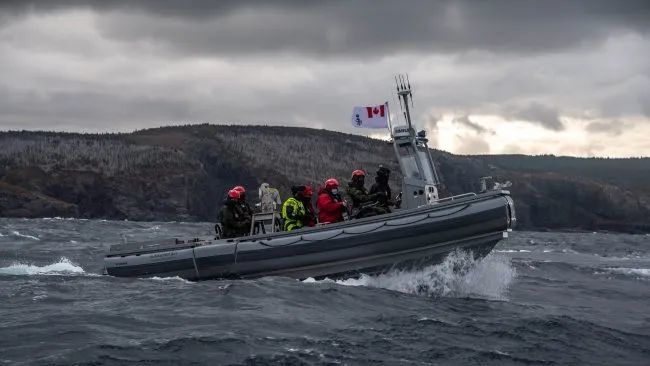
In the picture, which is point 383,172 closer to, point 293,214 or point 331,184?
point 331,184

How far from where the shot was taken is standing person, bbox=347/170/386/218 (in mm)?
17469

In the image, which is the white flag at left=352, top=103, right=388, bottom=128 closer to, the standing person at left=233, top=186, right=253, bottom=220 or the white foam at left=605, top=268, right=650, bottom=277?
the standing person at left=233, top=186, right=253, bottom=220

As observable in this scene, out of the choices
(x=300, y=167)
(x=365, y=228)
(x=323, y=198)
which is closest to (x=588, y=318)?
(x=365, y=228)

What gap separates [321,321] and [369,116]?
265 inches

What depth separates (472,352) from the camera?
1088cm

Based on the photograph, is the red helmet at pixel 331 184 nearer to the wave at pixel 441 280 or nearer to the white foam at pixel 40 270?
the wave at pixel 441 280

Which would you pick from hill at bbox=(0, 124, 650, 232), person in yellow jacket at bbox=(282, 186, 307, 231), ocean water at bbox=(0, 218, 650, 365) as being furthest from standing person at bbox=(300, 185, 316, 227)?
hill at bbox=(0, 124, 650, 232)

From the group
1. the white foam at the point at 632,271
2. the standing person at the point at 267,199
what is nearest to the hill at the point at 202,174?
the white foam at the point at 632,271

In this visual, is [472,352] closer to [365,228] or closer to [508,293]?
[365,228]

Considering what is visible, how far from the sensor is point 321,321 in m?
12.6

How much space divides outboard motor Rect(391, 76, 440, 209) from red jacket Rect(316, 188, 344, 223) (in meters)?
1.59

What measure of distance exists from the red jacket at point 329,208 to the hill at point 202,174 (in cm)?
7995

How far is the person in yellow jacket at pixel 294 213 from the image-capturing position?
17.8m

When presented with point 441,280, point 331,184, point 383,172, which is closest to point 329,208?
point 331,184
